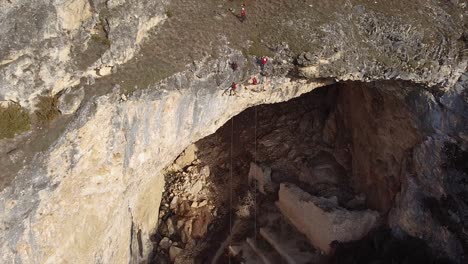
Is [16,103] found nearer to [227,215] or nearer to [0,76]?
[0,76]

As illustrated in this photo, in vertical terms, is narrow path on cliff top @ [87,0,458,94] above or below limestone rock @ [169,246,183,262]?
above

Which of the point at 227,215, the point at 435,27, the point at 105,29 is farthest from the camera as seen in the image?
the point at 227,215

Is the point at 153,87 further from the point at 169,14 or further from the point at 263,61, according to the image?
the point at 263,61

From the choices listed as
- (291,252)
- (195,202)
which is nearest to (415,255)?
(291,252)

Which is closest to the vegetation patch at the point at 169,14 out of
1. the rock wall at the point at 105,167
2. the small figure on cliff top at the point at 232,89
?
the rock wall at the point at 105,167

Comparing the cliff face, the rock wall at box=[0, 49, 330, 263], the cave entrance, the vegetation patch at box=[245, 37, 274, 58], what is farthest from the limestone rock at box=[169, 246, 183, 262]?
the vegetation patch at box=[245, 37, 274, 58]

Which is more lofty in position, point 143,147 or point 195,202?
point 143,147

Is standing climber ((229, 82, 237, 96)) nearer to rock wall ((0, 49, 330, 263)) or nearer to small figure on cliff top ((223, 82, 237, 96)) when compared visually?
small figure on cliff top ((223, 82, 237, 96))
